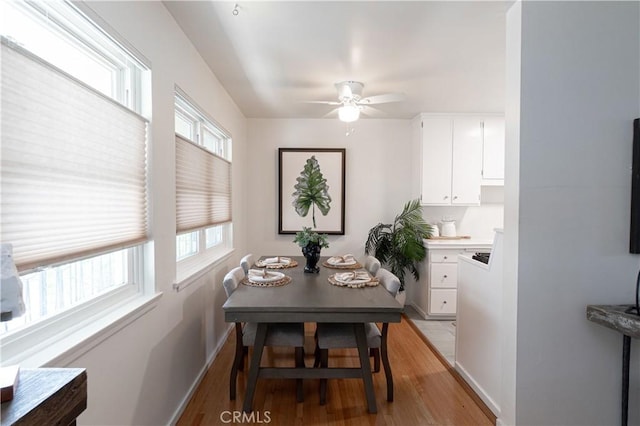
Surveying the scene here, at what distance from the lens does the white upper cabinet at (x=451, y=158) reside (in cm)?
388

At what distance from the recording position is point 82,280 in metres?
1.28

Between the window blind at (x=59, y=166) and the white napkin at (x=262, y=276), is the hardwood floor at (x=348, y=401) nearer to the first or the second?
the white napkin at (x=262, y=276)

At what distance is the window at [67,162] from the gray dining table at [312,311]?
2.22ft

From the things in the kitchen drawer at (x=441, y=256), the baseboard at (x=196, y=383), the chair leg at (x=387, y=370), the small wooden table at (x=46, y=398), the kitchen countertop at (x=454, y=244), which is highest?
the small wooden table at (x=46, y=398)

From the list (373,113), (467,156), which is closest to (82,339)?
(373,113)

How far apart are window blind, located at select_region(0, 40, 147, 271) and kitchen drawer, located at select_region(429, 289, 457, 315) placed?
3323mm

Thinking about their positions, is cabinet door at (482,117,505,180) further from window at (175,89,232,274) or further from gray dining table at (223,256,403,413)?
window at (175,89,232,274)

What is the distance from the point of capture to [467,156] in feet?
12.8

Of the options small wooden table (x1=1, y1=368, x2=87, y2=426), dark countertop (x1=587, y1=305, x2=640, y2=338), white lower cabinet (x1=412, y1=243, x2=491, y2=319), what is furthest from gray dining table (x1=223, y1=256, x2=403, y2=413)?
white lower cabinet (x1=412, y1=243, x2=491, y2=319)

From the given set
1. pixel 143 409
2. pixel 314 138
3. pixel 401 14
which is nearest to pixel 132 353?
pixel 143 409

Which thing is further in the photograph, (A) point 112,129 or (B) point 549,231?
(B) point 549,231

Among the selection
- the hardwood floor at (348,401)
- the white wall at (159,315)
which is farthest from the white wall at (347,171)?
the hardwood floor at (348,401)

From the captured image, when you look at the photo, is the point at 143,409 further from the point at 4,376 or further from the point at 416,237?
the point at 416,237

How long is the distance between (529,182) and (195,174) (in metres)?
2.22
